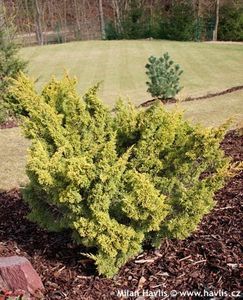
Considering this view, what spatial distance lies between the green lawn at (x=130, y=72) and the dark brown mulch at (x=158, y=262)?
235 cm

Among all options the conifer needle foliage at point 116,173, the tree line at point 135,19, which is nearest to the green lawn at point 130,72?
the conifer needle foliage at point 116,173

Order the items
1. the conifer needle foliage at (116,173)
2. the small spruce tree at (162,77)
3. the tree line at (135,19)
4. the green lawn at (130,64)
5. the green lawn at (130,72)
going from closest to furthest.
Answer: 1. the conifer needle foliage at (116,173)
2. the green lawn at (130,72)
3. the small spruce tree at (162,77)
4. the green lawn at (130,64)
5. the tree line at (135,19)

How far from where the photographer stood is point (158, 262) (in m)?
3.99

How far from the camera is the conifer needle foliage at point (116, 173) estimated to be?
3.63m

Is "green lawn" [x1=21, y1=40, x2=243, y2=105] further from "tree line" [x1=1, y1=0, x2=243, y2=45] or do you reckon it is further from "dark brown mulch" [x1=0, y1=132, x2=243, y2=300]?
"dark brown mulch" [x1=0, y1=132, x2=243, y2=300]

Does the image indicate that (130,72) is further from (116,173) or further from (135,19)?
(135,19)

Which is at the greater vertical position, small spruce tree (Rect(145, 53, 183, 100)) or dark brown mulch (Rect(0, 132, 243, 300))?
dark brown mulch (Rect(0, 132, 243, 300))

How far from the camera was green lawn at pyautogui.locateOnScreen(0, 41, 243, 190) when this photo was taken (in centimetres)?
997

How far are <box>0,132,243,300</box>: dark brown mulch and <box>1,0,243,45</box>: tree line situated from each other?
122 feet

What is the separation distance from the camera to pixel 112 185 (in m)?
3.66

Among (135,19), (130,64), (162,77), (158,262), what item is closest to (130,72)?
(130,64)

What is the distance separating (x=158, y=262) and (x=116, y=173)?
972 millimetres

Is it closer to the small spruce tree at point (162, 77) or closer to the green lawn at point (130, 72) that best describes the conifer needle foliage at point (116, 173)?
the green lawn at point (130, 72)

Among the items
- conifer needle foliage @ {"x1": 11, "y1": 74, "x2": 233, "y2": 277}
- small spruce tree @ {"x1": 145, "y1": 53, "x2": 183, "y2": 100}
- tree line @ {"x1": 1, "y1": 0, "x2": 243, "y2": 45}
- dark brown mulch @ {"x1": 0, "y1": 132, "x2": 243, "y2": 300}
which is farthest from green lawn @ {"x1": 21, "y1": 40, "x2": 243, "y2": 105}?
dark brown mulch @ {"x1": 0, "y1": 132, "x2": 243, "y2": 300}
